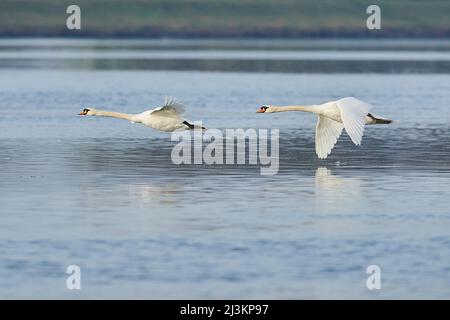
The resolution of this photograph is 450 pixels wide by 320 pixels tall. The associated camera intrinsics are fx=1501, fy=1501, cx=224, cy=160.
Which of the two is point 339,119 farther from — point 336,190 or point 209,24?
point 209,24

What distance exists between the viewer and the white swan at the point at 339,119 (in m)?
23.8

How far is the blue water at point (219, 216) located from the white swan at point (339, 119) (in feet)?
2.15

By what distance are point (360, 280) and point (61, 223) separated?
5.10 m

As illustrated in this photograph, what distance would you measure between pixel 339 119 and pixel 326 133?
783 mm

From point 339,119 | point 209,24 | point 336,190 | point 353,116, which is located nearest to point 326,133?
point 339,119

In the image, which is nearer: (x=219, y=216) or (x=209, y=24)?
(x=219, y=216)

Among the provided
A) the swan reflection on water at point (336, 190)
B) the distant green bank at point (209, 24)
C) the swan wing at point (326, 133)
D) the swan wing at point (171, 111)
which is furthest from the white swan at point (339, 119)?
the distant green bank at point (209, 24)

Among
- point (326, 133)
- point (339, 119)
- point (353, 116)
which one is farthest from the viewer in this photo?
point (326, 133)

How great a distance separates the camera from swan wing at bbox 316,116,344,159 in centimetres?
2531

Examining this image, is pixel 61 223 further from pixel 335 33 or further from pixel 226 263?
pixel 335 33

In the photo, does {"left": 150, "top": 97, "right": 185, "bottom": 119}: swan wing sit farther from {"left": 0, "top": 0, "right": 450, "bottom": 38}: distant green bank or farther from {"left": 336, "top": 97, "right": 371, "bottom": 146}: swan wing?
{"left": 0, "top": 0, "right": 450, "bottom": 38}: distant green bank

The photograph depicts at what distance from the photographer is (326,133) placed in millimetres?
25391

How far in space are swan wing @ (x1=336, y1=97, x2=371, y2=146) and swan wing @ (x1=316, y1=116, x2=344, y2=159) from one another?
94cm

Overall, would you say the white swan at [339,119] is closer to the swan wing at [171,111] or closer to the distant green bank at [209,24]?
the swan wing at [171,111]
